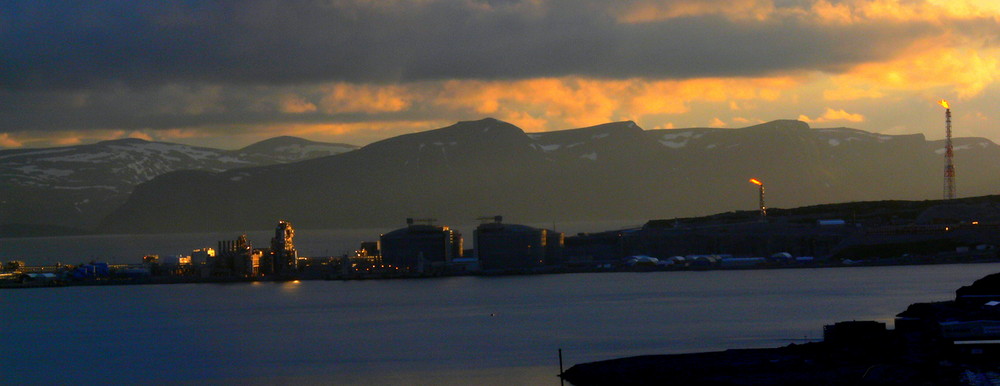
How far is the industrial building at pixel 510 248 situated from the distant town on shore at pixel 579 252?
0.08 meters

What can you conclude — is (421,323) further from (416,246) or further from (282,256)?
(282,256)

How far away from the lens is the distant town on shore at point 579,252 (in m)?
122

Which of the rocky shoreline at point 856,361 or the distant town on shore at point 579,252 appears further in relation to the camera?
the distant town on shore at point 579,252

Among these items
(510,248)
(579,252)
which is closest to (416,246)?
(510,248)

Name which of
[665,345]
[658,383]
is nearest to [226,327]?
[665,345]

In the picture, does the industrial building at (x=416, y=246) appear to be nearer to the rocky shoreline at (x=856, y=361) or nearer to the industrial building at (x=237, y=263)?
the industrial building at (x=237, y=263)

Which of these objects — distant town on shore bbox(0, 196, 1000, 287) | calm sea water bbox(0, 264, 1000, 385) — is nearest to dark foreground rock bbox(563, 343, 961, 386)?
calm sea water bbox(0, 264, 1000, 385)

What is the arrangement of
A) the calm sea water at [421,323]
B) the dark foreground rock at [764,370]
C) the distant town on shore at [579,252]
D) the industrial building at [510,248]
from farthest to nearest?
the industrial building at [510,248] < the distant town on shore at [579,252] < the calm sea water at [421,323] < the dark foreground rock at [764,370]

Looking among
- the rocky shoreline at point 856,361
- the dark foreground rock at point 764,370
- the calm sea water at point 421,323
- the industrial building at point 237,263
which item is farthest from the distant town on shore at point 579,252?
the dark foreground rock at point 764,370

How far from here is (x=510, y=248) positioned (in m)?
125

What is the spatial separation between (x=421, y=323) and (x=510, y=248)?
167ft

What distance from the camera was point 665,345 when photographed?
59219 millimetres

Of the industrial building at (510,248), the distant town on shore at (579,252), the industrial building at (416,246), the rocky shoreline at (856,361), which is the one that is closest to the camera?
the rocky shoreline at (856,361)

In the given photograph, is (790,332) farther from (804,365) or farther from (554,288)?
(554,288)
